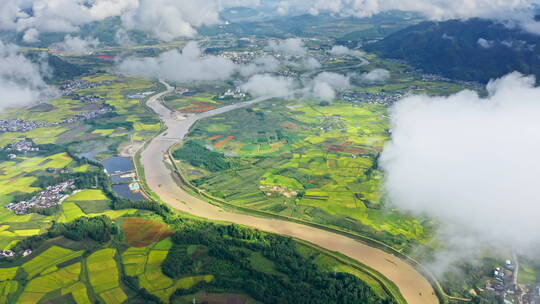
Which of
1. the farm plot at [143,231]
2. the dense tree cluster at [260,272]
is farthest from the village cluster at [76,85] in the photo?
the dense tree cluster at [260,272]

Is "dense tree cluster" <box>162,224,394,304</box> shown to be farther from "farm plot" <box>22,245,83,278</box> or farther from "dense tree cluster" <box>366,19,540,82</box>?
"dense tree cluster" <box>366,19,540,82</box>

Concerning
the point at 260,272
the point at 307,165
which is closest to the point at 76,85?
the point at 307,165

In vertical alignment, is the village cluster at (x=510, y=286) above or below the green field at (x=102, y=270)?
above

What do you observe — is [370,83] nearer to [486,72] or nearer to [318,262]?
[486,72]

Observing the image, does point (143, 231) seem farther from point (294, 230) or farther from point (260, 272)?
point (294, 230)

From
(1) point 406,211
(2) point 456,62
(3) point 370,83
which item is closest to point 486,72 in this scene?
(2) point 456,62

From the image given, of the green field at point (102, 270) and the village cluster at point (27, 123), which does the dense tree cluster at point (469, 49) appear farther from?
the green field at point (102, 270)

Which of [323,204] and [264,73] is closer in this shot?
[323,204]
